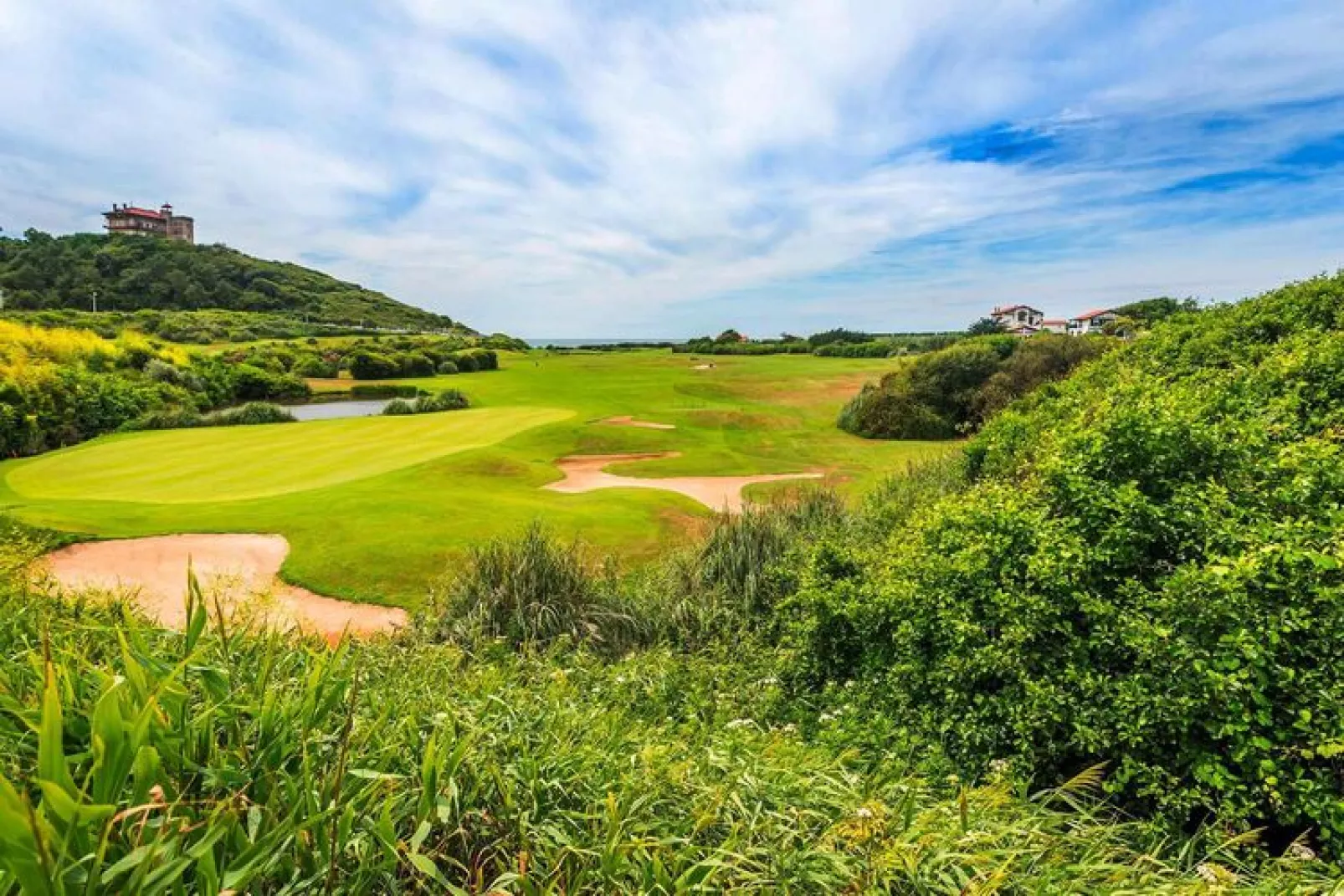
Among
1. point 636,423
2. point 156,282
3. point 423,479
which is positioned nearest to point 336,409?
point 636,423

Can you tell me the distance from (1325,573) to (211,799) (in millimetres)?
5826

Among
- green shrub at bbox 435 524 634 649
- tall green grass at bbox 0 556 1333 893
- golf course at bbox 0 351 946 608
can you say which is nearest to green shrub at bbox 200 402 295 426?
golf course at bbox 0 351 946 608

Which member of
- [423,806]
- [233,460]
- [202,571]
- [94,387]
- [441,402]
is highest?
[94,387]

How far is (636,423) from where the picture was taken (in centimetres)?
3023

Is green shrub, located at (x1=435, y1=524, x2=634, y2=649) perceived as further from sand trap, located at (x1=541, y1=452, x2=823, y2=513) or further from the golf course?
sand trap, located at (x1=541, y1=452, x2=823, y2=513)

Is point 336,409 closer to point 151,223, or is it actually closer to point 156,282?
point 156,282

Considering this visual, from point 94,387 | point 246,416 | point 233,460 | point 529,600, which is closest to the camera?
point 529,600

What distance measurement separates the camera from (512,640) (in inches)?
315

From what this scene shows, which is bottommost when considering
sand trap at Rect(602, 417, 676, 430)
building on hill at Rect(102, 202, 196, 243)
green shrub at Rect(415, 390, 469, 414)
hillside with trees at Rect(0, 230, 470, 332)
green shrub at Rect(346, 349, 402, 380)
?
sand trap at Rect(602, 417, 676, 430)

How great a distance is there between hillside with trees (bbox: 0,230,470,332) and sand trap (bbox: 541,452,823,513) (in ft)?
254

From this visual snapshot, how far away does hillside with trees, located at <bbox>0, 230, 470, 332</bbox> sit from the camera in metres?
73.4

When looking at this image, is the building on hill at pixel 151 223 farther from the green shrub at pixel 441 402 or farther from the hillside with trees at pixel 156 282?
the green shrub at pixel 441 402

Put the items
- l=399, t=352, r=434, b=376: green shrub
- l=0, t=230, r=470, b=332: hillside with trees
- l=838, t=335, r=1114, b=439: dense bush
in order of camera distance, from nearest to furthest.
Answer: l=838, t=335, r=1114, b=439: dense bush < l=399, t=352, r=434, b=376: green shrub < l=0, t=230, r=470, b=332: hillside with trees

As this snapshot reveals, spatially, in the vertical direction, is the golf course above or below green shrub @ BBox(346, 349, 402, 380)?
below
